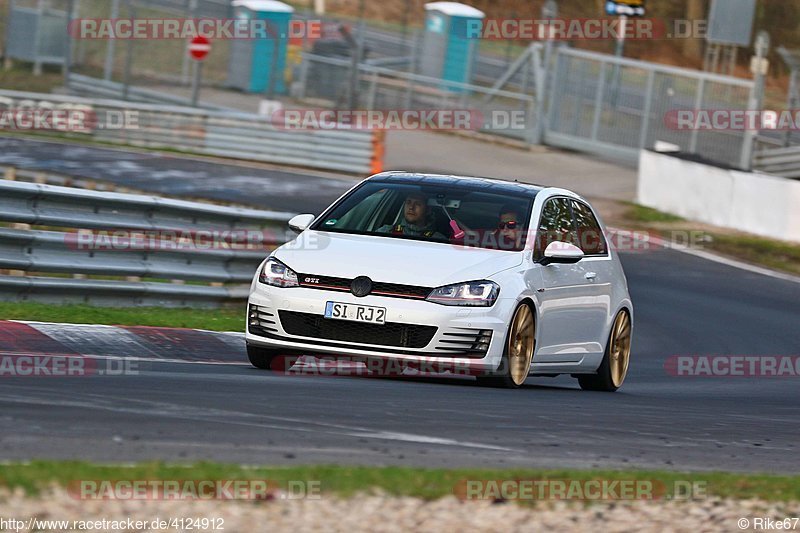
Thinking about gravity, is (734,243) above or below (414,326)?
below

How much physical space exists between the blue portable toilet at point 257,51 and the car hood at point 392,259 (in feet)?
102

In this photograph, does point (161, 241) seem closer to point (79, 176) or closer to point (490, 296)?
point (490, 296)

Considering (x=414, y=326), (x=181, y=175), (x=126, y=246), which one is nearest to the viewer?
(x=414, y=326)

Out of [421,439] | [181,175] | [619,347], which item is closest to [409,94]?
[181,175]

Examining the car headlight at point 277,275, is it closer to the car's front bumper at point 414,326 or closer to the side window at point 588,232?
the car's front bumper at point 414,326

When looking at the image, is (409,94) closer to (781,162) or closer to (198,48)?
(198,48)

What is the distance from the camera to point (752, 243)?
966 inches

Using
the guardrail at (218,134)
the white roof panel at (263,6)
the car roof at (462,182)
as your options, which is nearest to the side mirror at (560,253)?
the car roof at (462,182)

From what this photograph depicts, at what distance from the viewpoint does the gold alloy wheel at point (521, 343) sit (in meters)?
9.72

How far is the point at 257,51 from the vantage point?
41344mm

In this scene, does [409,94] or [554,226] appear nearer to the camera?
[554,226]

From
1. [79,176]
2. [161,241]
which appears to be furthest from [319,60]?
[161,241]

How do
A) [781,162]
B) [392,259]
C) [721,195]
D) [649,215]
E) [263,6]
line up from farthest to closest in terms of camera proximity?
1. [263,6]
2. [781,162]
3. [649,215]
4. [721,195]
5. [392,259]

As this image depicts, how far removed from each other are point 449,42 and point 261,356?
3180cm
